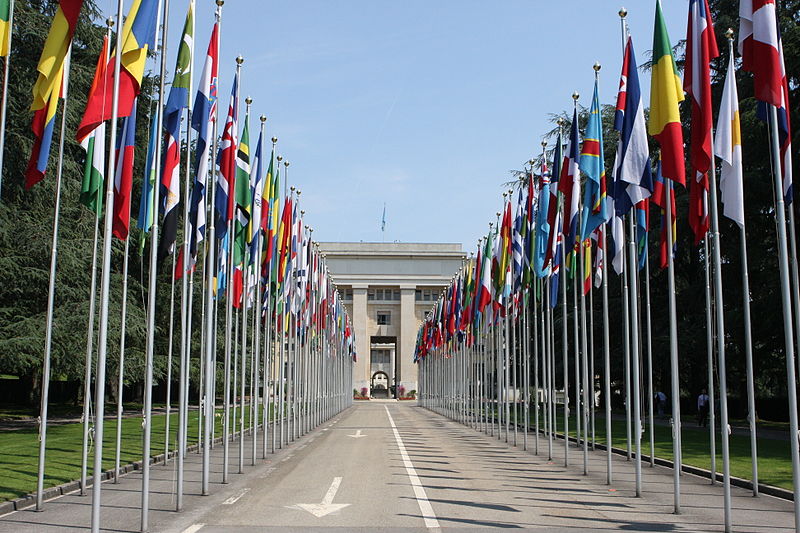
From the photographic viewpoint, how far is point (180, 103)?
1381cm

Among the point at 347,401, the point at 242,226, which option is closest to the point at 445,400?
the point at 347,401

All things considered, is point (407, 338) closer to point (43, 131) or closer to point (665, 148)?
point (665, 148)

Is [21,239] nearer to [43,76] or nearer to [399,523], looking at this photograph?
[43,76]

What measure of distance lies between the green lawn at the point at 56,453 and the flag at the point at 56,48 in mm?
6436

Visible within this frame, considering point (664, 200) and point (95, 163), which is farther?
point (664, 200)

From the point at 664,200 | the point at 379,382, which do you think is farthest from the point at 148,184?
the point at 379,382

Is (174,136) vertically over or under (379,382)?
over

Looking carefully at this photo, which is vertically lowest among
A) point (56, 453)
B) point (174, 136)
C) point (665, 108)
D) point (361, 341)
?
point (56, 453)

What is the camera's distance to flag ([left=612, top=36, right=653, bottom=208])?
598 inches

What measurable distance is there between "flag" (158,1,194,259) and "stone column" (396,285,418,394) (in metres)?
101

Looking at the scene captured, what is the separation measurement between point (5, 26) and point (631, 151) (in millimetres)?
9940

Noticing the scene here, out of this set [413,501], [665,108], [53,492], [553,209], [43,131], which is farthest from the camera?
[553,209]

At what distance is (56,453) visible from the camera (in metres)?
22.9

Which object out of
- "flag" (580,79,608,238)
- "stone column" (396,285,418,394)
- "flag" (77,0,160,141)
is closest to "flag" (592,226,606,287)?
"flag" (580,79,608,238)
